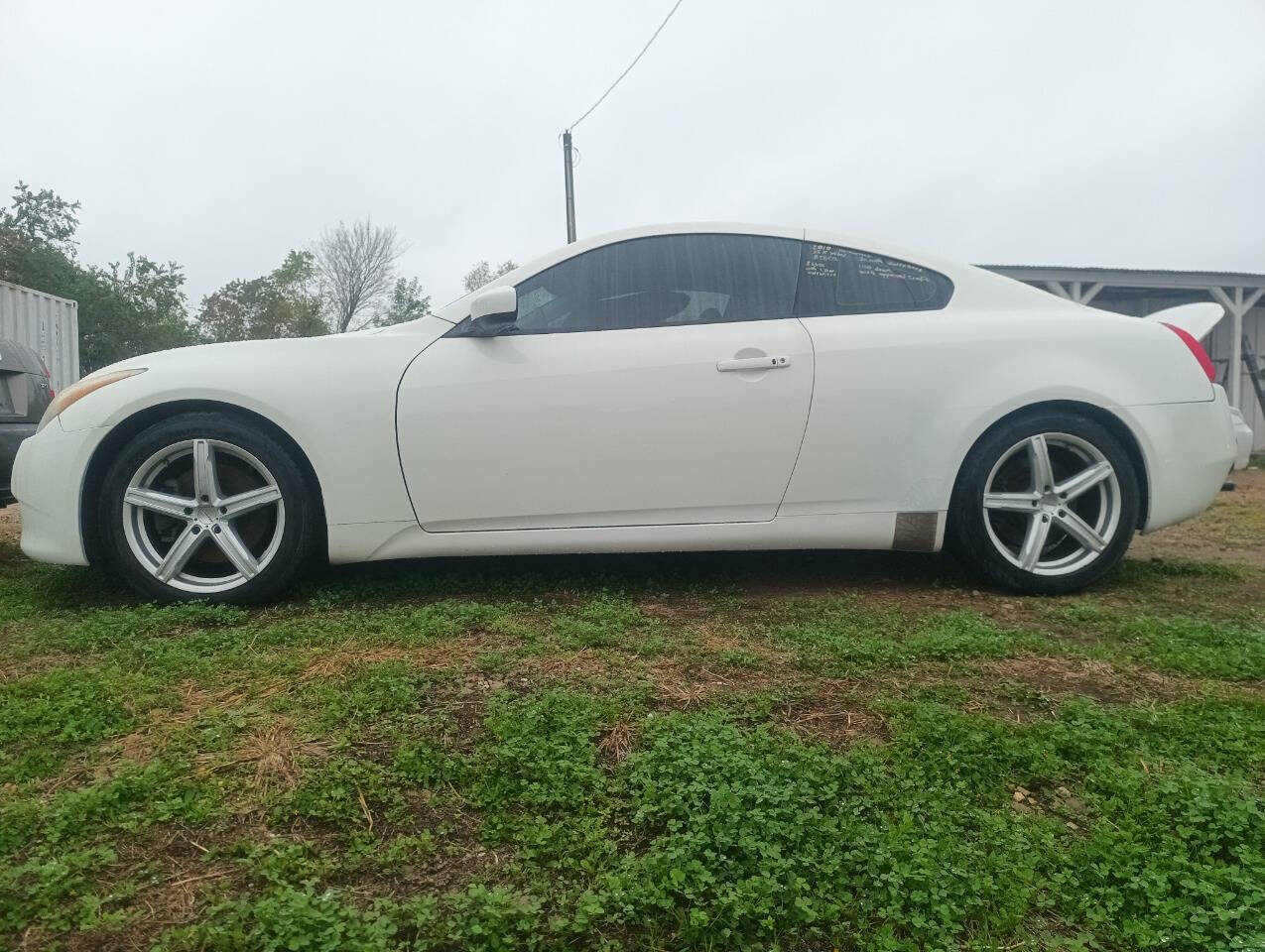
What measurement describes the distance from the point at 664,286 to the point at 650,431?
0.64 meters

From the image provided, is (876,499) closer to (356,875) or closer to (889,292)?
Answer: (889,292)

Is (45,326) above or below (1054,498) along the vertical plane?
above

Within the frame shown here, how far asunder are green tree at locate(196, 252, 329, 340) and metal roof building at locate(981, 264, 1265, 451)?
2520 cm

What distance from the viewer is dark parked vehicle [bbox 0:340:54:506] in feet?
13.1

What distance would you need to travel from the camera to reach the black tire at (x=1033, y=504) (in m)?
3.46

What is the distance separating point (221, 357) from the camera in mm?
3414

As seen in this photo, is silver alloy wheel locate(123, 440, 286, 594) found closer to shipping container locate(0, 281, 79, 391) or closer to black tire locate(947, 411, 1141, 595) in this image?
black tire locate(947, 411, 1141, 595)

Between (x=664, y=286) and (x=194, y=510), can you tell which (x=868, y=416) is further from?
(x=194, y=510)

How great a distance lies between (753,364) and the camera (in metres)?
3.38

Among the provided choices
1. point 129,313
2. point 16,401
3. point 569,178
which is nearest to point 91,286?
point 129,313

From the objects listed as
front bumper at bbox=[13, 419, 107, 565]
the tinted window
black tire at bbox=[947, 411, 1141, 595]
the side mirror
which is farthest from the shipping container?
black tire at bbox=[947, 411, 1141, 595]

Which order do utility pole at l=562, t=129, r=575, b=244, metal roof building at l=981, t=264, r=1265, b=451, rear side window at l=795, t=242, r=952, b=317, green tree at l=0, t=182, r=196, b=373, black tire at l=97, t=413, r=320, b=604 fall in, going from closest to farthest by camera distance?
1. black tire at l=97, t=413, r=320, b=604
2. rear side window at l=795, t=242, r=952, b=317
3. metal roof building at l=981, t=264, r=1265, b=451
4. utility pole at l=562, t=129, r=575, b=244
5. green tree at l=0, t=182, r=196, b=373

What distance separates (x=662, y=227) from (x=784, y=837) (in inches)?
104

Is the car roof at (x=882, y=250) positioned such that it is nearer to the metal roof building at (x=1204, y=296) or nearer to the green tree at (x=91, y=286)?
the metal roof building at (x=1204, y=296)
